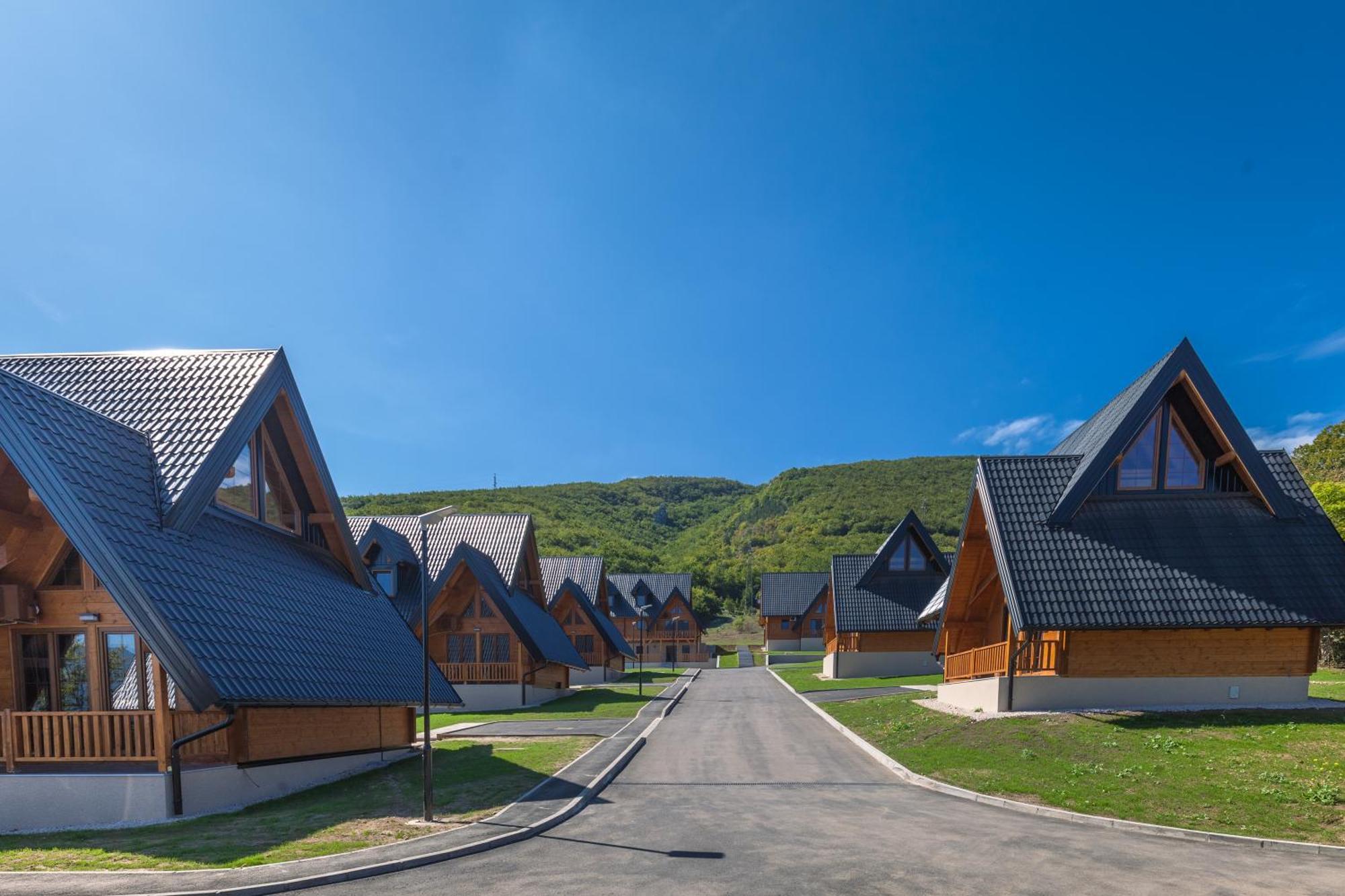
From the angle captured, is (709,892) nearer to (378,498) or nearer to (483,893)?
(483,893)

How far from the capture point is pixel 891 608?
3538 centimetres

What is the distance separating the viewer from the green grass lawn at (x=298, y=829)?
7750 mm

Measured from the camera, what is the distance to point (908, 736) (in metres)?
16.0

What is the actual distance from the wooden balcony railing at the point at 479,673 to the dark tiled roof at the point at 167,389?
17.4m

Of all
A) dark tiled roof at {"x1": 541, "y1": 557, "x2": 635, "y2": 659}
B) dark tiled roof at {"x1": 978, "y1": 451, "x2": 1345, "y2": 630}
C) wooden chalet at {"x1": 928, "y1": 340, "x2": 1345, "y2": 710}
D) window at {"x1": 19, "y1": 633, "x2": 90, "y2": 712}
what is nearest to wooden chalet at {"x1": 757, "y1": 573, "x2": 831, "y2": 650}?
dark tiled roof at {"x1": 541, "y1": 557, "x2": 635, "y2": 659}

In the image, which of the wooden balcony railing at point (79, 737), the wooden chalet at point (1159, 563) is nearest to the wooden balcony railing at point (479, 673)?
the wooden chalet at point (1159, 563)

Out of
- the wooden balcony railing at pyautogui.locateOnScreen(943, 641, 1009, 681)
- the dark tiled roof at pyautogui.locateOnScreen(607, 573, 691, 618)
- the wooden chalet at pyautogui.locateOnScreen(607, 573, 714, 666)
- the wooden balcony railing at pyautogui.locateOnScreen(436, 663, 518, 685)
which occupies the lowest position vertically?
the wooden chalet at pyautogui.locateOnScreen(607, 573, 714, 666)

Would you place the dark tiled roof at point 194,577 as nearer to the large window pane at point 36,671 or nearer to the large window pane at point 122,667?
the large window pane at point 122,667

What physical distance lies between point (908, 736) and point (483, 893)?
1209cm

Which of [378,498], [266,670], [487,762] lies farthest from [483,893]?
[378,498]

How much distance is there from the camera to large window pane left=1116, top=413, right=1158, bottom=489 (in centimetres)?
1758

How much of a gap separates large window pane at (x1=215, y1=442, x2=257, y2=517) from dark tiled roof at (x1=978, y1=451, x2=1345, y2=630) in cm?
1680

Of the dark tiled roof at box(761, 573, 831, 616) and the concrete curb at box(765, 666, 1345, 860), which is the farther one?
the dark tiled roof at box(761, 573, 831, 616)

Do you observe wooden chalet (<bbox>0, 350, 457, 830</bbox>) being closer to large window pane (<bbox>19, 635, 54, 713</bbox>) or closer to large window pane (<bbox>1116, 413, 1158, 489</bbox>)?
large window pane (<bbox>19, 635, 54, 713</bbox>)
